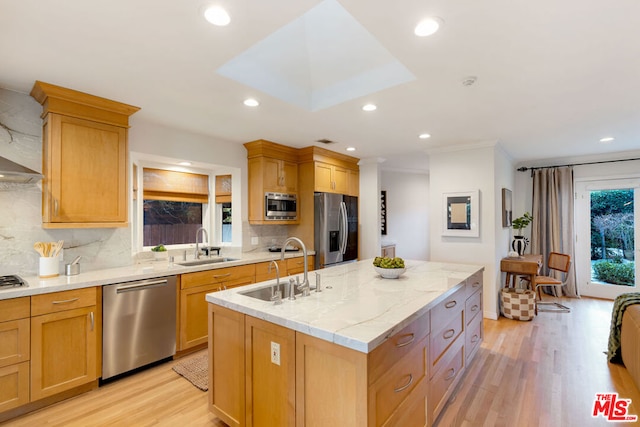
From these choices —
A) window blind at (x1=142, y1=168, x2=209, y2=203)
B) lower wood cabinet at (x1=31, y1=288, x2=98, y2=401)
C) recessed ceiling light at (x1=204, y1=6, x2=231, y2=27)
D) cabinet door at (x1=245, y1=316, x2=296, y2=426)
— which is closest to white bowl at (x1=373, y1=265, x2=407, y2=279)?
cabinet door at (x1=245, y1=316, x2=296, y2=426)

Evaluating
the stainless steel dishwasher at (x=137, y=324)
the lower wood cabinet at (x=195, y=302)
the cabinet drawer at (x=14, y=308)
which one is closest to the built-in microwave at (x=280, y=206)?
the lower wood cabinet at (x=195, y=302)

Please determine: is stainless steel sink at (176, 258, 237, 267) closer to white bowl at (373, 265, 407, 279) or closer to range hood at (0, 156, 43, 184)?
range hood at (0, 156, 43, 184)

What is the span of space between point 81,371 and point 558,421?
3.46m

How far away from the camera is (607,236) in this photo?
201 inches

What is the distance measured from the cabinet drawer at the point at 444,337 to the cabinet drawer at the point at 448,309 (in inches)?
1.5

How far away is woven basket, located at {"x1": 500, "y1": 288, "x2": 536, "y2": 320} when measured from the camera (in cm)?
404

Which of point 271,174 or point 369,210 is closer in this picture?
point 271,174

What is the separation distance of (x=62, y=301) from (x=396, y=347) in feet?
7.76

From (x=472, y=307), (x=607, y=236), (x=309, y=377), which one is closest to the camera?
(x=309, y=377)

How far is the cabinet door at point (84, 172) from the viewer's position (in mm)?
2443

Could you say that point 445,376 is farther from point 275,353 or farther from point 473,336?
point 275,353

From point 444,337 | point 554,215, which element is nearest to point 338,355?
point 444,337

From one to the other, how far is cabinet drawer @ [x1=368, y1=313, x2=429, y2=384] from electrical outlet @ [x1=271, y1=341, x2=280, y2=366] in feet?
1.72

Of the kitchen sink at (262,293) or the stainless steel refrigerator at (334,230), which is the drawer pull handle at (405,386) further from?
the stainless steel refrigerator at (334,230)
